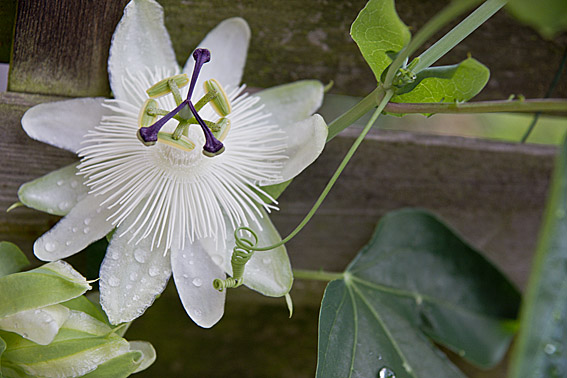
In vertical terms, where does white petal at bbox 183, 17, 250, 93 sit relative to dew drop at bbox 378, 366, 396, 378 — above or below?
above

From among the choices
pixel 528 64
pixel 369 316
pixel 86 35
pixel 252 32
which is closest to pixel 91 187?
pixel 86 35

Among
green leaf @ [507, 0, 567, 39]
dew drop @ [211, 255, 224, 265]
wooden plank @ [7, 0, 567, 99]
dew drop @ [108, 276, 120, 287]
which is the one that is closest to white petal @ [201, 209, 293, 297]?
dew drop @ [211, 255, 224, 265]

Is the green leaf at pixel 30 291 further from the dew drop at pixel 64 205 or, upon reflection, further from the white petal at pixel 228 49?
the white petal at pixel 228 49

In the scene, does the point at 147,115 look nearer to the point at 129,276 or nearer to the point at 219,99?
the point at 219,99

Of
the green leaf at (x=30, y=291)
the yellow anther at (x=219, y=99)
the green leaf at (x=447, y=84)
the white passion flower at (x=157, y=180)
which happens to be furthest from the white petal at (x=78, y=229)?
the green leaf at (x=447, y=84)

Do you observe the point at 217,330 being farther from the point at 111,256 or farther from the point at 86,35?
the point at 86,35

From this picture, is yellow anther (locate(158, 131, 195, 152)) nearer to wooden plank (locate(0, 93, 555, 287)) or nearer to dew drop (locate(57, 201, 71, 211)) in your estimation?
dew drop (locate(57, 201, 71, 211))

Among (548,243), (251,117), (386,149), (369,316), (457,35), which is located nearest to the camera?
(548,243)
